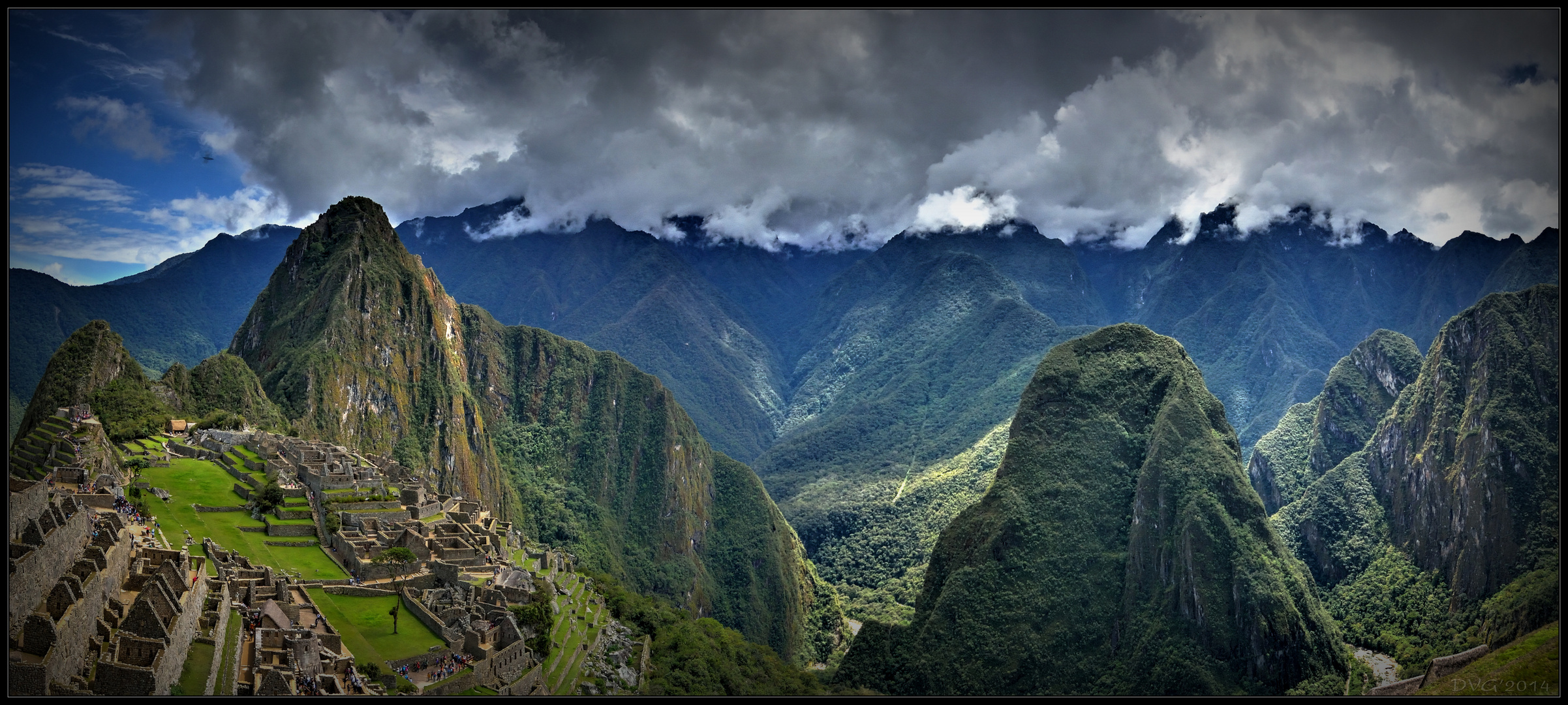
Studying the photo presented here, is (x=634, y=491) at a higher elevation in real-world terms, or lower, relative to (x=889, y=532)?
higher

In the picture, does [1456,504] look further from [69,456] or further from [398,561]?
[69,456]

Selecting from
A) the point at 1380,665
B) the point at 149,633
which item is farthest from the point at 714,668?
the point at 1380,665

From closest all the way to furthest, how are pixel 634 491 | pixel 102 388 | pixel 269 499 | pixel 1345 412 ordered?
pixel 269 499
pixel 102 388
pixel 1345 412
pixel 634 491

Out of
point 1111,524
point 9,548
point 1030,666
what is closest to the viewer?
point 9,548

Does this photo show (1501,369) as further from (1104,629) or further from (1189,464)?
(1104,629)

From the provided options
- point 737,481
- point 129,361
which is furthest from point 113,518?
point 737,481

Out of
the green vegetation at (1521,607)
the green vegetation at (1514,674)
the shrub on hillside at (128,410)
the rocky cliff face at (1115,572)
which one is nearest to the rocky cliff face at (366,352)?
the shrub on hillside at (128,410)
